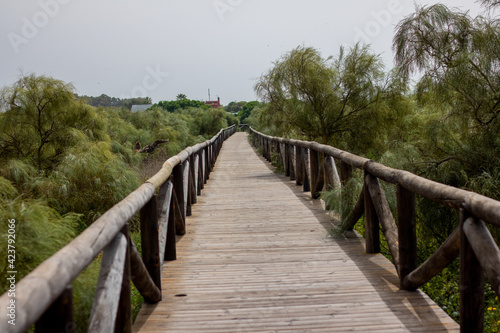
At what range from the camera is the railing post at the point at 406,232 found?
3506mm

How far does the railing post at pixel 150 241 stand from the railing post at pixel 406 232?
1.77 m

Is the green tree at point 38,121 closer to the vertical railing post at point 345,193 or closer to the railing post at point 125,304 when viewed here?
the vertical railing post at point 345,193

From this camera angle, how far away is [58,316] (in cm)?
175

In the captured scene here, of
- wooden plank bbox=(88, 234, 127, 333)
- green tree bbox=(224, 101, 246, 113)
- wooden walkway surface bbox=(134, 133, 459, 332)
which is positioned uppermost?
green tree bbox=(224, 101, 246, 113)

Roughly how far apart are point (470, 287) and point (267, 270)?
74.7 inches

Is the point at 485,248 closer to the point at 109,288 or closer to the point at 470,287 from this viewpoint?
the point at 470,287

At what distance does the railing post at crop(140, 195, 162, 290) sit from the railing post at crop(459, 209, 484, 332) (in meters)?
2.04

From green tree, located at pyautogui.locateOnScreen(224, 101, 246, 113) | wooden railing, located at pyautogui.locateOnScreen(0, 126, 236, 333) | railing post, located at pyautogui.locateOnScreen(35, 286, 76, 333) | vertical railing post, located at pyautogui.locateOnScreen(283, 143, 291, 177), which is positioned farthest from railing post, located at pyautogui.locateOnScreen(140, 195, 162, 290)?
green tree, located at pyautogui.locateOnScreen(224, 101, 246, 113)

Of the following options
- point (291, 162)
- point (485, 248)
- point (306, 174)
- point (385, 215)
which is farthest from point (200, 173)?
point (485, 248)

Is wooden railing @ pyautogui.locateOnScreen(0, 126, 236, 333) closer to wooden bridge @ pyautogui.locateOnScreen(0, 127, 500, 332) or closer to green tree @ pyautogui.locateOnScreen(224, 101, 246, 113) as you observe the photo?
wooden bridge @ pyautogui.locateOnScreen(0, 127, 500, 332)

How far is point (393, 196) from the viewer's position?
518 centimetres

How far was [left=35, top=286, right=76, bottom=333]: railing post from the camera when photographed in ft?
5.69

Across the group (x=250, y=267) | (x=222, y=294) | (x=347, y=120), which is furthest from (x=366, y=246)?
(x=347, y=120)

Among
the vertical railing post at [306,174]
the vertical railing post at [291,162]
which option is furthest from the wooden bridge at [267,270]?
the vertical railing post at [291,162]
